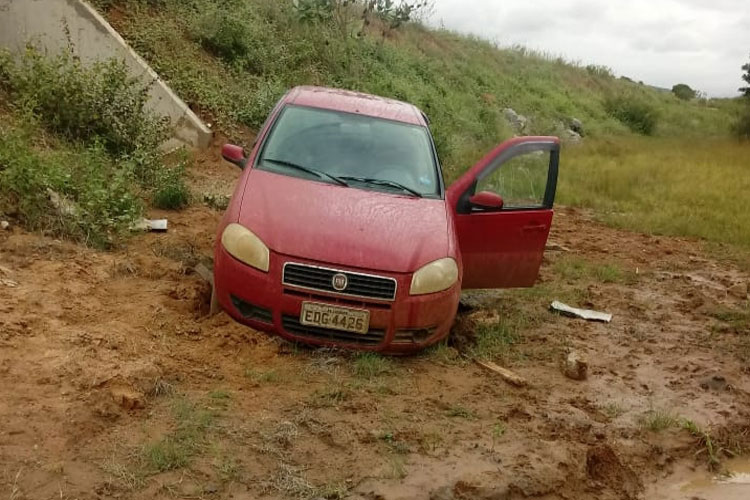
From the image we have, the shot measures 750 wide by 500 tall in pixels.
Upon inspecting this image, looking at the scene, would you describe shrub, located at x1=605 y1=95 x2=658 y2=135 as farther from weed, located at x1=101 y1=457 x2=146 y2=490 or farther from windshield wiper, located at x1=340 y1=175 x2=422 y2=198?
weed, located at x1=101 y1=457 x2=146 y2=490

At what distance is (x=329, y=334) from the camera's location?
4754 mm

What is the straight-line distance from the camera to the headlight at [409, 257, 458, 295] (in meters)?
4.78

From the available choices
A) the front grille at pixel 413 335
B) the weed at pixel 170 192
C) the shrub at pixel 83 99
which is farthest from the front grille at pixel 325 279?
the shrub at pixel 83 99

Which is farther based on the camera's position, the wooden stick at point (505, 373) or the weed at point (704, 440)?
the wooden stick at point (505, 373)

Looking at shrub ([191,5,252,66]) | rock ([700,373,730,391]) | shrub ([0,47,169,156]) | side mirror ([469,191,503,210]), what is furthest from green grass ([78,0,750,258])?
side mirror ([469,191,503,210])

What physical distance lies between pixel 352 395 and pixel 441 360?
96 centimetres

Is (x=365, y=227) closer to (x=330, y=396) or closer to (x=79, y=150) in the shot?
(x=330, y=396)

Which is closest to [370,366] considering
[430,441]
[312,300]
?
[312,300]

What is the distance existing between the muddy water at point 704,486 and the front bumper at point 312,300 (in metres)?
1.67

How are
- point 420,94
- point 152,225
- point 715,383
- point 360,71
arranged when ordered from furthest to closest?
1. point 420,94
2. point 360,71
3. point 152,225
4. point 715,383

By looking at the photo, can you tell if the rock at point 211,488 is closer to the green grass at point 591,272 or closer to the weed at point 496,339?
the weed at point 496,339

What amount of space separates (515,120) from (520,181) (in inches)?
694

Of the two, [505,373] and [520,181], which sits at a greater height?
[520,181]

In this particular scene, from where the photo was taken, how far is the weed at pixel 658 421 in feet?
15.5
